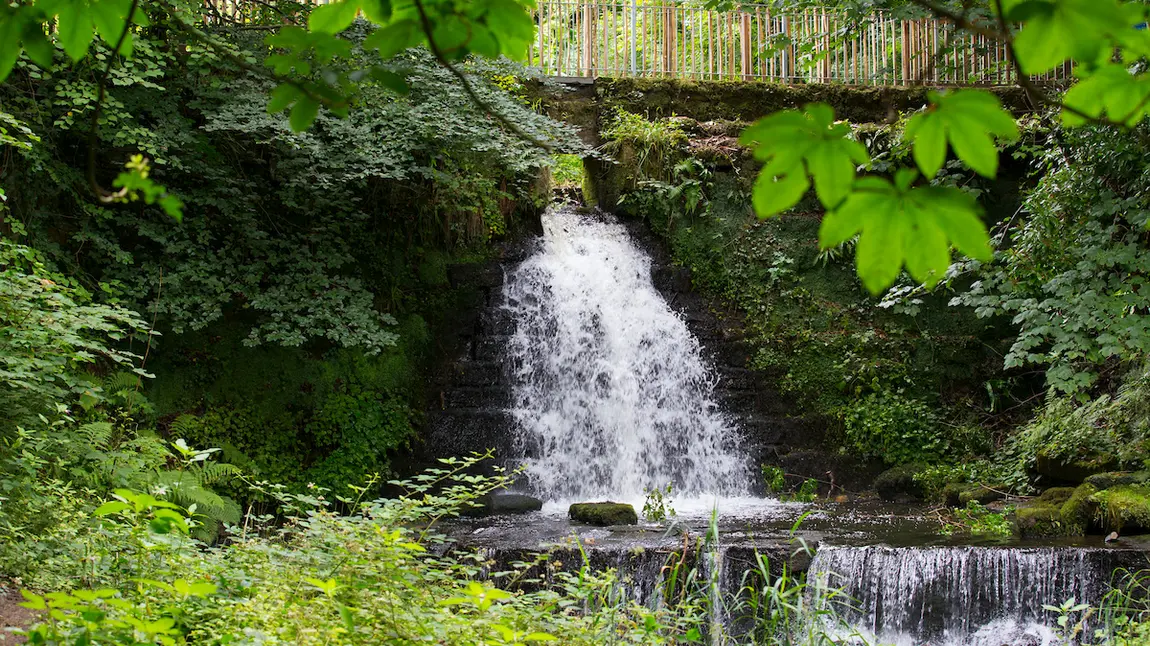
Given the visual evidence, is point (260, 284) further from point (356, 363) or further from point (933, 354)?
point (933, 354)

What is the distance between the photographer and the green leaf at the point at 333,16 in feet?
4.79

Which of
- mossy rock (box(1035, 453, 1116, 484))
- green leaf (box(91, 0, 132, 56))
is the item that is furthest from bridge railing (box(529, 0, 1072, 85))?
green leaf (box(91, 0, 132, 56))

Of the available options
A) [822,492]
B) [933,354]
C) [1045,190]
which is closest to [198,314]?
[822,492]

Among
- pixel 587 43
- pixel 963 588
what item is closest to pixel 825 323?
pixel 963 588

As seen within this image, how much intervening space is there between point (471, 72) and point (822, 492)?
603cm

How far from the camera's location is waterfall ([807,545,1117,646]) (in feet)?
19.9

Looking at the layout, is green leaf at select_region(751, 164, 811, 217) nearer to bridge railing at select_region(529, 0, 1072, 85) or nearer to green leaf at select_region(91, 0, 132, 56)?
green leaf at select_region(91, 0, 132, 56)

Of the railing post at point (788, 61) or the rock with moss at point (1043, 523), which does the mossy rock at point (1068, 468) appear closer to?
the rock with moss at point (1043, 523)

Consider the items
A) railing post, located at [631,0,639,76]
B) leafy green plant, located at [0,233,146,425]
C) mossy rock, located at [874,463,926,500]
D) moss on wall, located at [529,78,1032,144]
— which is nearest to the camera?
leafy green plant, located at [0,233,146,425]

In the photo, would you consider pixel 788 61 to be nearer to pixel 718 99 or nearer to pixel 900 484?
pixel 718 99

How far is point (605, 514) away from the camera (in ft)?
26.2

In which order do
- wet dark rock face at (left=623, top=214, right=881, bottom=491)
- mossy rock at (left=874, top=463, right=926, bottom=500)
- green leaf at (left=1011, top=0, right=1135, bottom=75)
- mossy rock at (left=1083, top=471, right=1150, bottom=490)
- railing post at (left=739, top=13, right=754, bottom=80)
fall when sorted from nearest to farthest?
1. green leaf at (left=1011, top=0, right=1135, bottom=75)
2. mossy rock at (left=1083, top=471, right=1150, bottom=490)
3. mossy rock at (left=874, top=463, right=926, bottom=500)
4. wet dark rock face at (left=623, top=214, right=881, bottom=491)
5. railing post at (left=739, top=13, right=754, bottom=80)

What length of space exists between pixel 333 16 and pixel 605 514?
22.7ft

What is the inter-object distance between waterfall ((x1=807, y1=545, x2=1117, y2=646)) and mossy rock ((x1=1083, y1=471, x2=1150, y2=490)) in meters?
1.63
